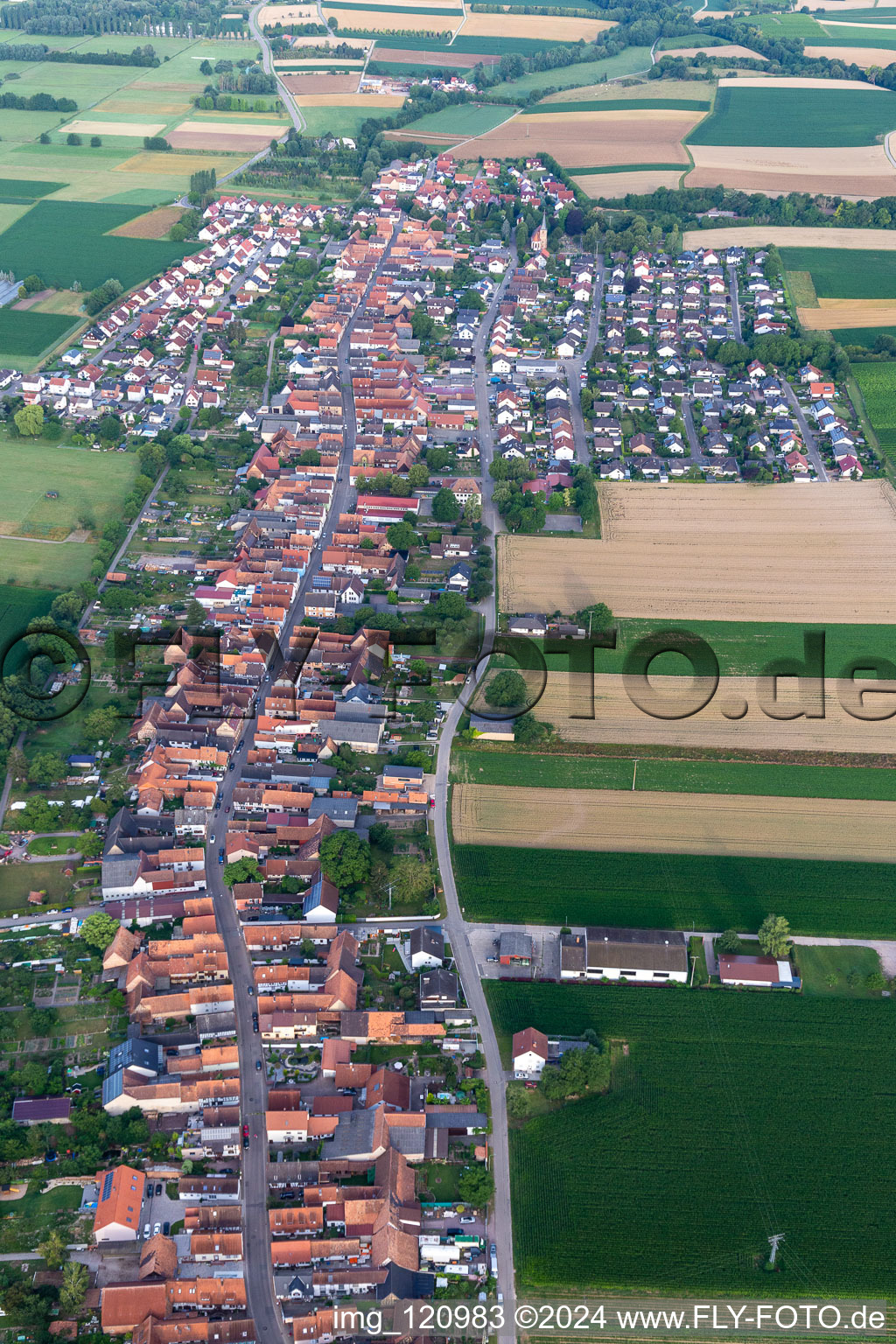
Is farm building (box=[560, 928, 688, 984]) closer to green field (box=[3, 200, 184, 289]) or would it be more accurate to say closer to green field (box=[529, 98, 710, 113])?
green field (box=[3, 200, 184, 289])

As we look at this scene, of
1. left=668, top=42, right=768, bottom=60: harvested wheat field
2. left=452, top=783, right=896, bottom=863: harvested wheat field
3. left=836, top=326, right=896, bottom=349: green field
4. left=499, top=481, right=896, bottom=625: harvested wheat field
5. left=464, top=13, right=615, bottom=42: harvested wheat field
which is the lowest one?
left=452, top=783, right=896, bottom=863: harvested wheat field

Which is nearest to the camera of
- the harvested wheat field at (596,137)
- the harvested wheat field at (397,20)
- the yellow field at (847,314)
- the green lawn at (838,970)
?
the green lawn at (838,970)

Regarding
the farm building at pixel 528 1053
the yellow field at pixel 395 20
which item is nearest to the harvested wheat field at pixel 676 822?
the farm building at pixel 528 1053

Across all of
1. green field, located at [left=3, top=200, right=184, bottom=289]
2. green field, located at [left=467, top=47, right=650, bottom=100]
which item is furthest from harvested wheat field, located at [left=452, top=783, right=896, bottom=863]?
green field, located at [left=467, top=47, right=650, bottom=100]

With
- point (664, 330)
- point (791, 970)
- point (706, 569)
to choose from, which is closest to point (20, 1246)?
point (791, 970)

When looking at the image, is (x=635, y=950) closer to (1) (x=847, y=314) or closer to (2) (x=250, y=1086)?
(2) (x=250, y=1086)

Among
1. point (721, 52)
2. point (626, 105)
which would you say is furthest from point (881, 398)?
point (721, 52)

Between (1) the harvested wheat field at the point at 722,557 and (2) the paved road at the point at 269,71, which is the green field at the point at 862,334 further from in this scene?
(2) the paved road at the point at 269,71
